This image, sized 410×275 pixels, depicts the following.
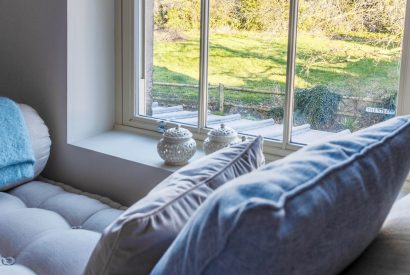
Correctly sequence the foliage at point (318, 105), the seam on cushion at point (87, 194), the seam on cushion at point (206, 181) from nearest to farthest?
1. the seam on cushion at point (206, 181)
2. the foliage at point (318, 105)
3. the seam on cushion at point (87, 194)

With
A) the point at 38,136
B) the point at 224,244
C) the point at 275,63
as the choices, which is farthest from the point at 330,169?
the point at 38,136

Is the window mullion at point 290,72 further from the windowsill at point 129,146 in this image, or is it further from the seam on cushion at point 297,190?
the seam on cushion at point 297,190

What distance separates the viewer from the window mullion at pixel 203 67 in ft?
6.50

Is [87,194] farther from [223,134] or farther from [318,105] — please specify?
[318,105]

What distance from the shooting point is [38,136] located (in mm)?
2062

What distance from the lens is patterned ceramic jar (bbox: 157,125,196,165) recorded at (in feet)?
6.05

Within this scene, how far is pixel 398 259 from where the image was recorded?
841 millimetres

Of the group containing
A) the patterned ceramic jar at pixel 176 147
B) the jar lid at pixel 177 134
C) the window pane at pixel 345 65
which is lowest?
the patterned ceramic jar at pixel 176 147

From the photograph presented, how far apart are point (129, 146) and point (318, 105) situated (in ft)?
2.56

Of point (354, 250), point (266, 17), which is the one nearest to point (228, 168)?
point (354, 250)

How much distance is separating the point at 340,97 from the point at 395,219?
750 millimetres

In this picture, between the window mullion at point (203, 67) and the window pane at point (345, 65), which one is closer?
the window pane at point (345, 65)

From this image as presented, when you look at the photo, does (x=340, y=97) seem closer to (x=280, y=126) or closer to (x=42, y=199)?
(x=280, y=126)

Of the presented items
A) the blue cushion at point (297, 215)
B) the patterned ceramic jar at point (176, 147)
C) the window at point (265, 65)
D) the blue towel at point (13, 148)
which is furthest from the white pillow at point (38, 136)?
the blue cushion at point (297, 215)
